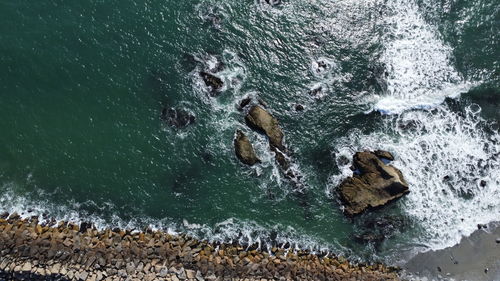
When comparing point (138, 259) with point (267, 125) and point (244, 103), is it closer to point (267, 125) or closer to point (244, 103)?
point (267, 125)

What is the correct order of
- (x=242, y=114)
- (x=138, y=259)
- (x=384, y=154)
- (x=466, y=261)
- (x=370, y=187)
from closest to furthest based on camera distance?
(x=138, y=259)
(x=466, y=261)
(x=370, y=187)
(x=384, y=154)
(x=242, y=114)

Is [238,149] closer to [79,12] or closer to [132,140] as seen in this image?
[132,140]

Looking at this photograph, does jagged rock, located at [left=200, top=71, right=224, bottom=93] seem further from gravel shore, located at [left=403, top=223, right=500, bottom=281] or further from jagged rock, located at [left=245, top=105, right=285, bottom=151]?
gravel shore, located at [left=403, top=223, right=500, bottom=281]

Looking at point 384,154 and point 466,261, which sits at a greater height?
point 384,154

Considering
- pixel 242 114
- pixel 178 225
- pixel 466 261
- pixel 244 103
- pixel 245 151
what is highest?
pixel 244 103

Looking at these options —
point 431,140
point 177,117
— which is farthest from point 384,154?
point 177,117

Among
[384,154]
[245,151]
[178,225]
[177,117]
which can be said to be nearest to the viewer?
[178,225]

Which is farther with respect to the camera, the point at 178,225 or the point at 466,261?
the point at 178,225

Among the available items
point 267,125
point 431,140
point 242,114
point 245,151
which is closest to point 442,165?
point 431,140
